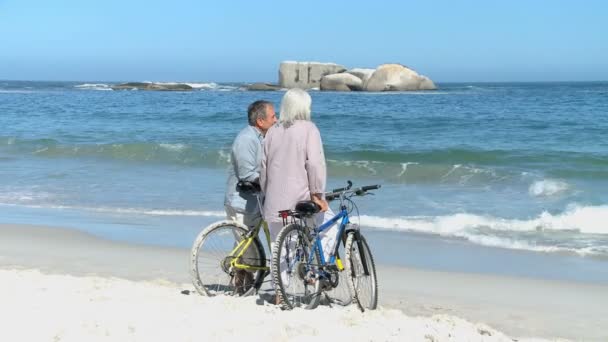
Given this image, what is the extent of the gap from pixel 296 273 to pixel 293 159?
814 millimetres

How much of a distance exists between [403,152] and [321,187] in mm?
14680

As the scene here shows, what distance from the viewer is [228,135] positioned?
2542 centimetres

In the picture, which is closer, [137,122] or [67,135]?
[67,135]

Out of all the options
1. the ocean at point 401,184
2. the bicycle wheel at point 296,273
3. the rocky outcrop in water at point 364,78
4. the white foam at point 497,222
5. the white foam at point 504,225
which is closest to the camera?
the bicycle wheel at point 296,273

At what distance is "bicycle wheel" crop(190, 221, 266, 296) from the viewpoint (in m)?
5.92

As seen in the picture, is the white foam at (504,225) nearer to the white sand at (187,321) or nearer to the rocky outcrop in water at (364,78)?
the white sand at (187,321)

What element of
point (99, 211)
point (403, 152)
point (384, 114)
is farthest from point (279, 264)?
point (384, 114)

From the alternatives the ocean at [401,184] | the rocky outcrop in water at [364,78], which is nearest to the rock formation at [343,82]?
the rocky outcrop in water at [364,78]

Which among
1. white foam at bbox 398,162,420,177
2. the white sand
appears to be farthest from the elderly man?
white foam at bbox 398,162,420,177

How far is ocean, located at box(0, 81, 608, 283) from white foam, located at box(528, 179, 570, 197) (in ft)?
0.11

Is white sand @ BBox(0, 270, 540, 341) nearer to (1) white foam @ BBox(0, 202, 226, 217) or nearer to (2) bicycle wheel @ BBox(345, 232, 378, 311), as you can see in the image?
(2) bicycle wheel @ BBox(345, 232, 378, 311)

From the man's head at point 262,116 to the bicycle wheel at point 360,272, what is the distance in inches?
40.6

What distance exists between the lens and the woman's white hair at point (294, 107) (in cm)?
542

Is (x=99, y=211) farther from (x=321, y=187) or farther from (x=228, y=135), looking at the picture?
(x=228, y=135)
